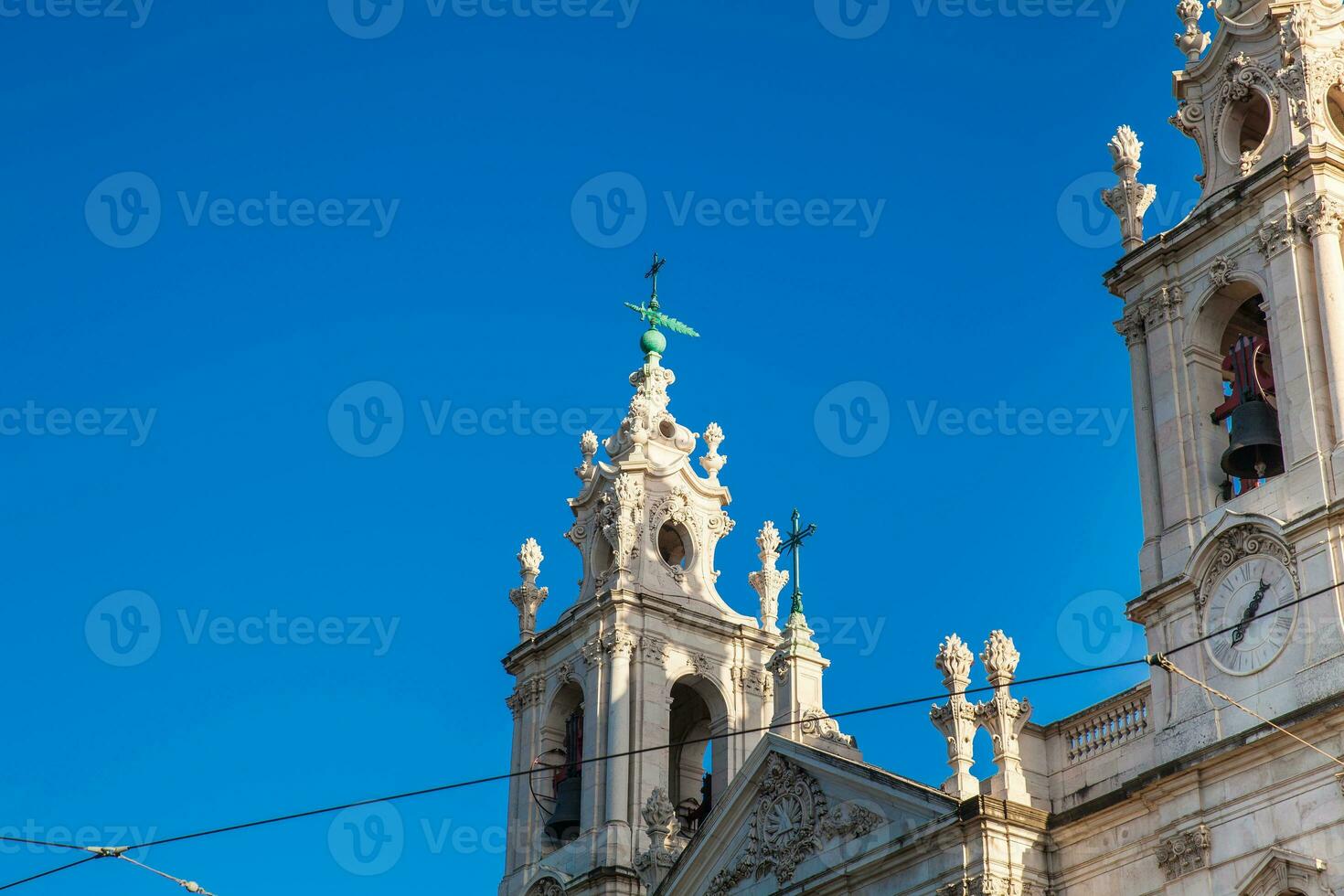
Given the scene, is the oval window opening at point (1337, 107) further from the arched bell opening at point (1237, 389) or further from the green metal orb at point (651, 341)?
the green metal orb at point (651, 341)

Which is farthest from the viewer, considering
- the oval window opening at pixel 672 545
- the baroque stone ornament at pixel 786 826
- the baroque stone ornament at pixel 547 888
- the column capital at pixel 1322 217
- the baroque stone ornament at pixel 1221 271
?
the oval window opening at pixel 672 545

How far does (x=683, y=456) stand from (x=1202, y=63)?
15.0 metres

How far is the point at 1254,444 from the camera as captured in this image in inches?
1195

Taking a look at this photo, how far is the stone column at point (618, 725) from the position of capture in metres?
39.3

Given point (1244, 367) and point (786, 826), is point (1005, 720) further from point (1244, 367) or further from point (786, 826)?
point (1244, 367)

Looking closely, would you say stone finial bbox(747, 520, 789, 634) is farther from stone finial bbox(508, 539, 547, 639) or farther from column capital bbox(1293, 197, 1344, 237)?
column capital bbox(1293, 197, 1344, 237)

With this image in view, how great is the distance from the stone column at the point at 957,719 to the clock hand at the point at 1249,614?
4.31 meters

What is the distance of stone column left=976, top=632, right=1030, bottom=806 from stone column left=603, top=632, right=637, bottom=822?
9.26 m

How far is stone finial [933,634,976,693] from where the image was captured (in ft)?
105

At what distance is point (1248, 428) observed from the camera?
100 ft

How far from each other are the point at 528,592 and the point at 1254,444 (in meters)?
18.1

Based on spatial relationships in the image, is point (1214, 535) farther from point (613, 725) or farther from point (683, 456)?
point (683, 456)

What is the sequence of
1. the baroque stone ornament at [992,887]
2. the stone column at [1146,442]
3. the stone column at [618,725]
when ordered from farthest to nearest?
the stone column at [618,725] < the stone column at [1146,442] < the baroque stone ornament at [992,887]

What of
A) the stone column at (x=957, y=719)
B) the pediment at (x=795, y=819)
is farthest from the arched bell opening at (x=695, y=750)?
the stone column at (x=957, y=719)
